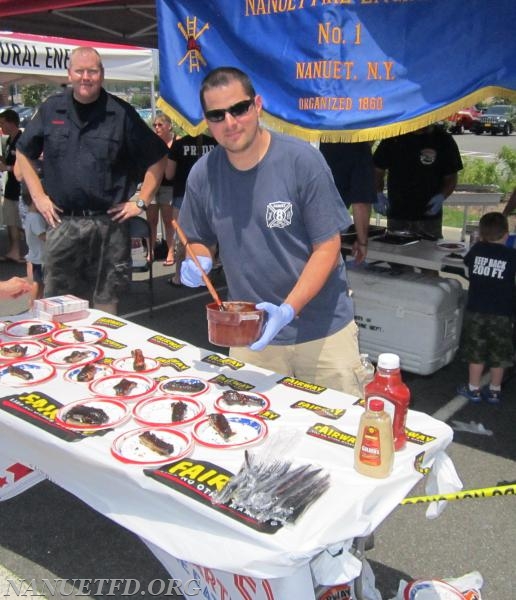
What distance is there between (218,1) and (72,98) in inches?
45.1

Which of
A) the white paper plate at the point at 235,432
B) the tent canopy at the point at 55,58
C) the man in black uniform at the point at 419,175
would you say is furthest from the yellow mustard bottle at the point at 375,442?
the tent canopy at the point at 55,58

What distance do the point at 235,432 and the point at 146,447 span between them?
0.27m

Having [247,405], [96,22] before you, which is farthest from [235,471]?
[96,22]

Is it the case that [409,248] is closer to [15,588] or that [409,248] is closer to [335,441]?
[335,441]

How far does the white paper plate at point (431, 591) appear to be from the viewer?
197cm

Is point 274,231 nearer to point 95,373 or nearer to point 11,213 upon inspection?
point 95,373

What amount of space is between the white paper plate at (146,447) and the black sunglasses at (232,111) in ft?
3.50

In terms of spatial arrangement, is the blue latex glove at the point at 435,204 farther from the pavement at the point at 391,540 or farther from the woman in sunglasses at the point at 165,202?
the woman in sunglasses at the point at 165,202

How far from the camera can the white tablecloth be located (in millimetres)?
1449

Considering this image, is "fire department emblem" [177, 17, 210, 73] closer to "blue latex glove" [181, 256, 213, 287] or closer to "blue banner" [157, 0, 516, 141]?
"blue banner" [157, 0, 516, 141]

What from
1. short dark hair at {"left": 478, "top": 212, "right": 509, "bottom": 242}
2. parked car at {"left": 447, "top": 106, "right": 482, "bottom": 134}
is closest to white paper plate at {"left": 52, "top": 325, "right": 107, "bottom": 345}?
short dark hair at {"left": 478, "top": 212, "right": 509, "bottom": 242}

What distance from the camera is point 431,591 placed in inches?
77.9

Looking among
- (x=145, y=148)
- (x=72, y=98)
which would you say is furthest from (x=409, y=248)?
(x=72, y=98)

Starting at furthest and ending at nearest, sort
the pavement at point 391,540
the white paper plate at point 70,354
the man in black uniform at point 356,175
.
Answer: the man in black uniform at point 356,175
the pavement at point 391,540
the white paper plate at point 70,354
